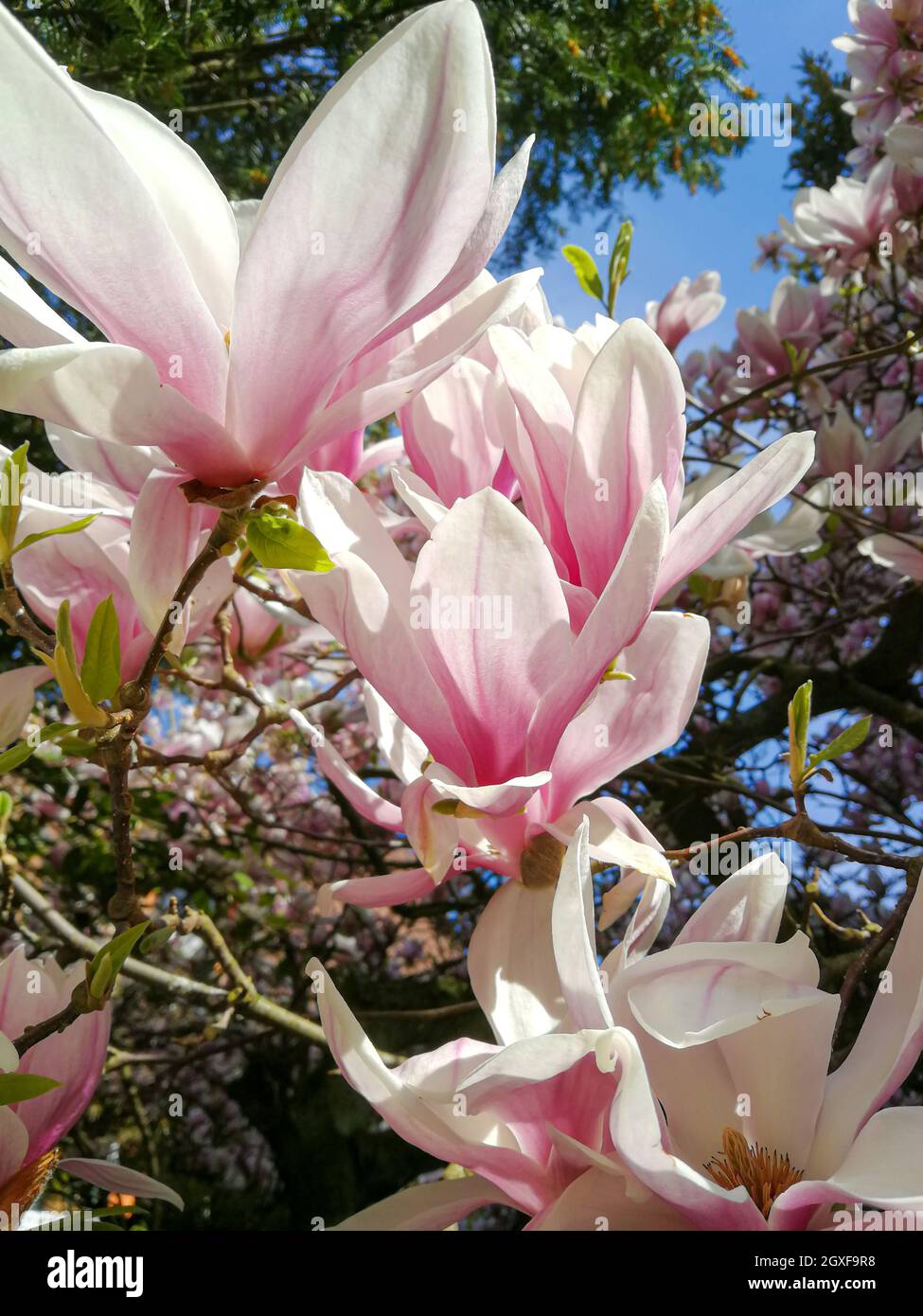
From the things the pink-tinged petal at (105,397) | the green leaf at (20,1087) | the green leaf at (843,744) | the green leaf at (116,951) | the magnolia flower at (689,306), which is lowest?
the green leaf at (20,1087)

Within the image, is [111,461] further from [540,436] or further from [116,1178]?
[116,1178]

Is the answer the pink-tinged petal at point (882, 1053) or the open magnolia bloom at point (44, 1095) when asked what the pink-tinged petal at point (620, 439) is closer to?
the pink-tinged petal at point (882, 1053)

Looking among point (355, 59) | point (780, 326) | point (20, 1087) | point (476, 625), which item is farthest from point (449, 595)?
point (355, 59)

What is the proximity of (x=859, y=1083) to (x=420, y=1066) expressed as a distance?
14 centimetres

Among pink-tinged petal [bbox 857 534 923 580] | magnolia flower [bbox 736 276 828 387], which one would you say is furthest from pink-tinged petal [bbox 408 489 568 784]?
magnolia flower [bbox 736 276 828 387]

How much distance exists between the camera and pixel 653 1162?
29cm

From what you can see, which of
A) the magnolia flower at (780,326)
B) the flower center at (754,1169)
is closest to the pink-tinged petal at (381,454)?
the flower center at (754,1169)

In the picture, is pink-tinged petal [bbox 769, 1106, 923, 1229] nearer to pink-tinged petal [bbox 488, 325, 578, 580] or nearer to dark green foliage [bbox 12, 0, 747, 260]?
pink-tinged petal [bbox 488, 325, 578, 580]

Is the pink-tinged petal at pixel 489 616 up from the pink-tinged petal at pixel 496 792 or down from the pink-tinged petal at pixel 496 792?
up

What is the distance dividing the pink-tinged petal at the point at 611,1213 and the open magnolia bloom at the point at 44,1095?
19 centimetres

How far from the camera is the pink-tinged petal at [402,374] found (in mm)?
337

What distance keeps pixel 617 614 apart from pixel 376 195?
14 centimetres
